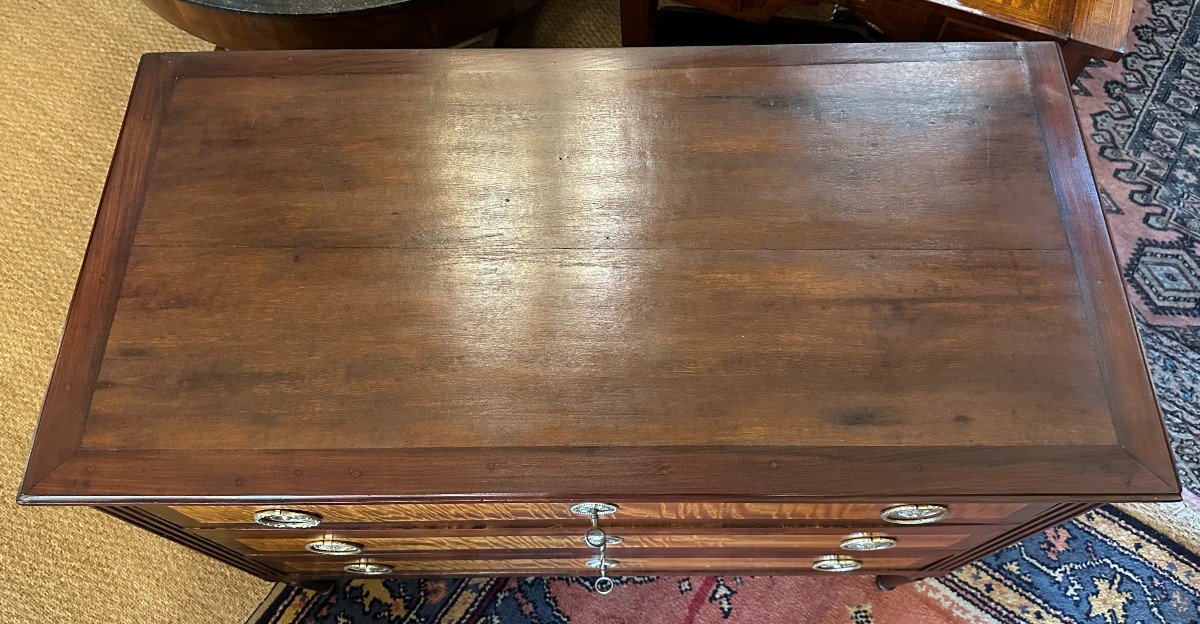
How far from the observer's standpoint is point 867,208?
0.80 m

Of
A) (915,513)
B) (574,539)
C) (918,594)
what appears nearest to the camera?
(915,513)

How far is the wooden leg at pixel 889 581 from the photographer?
106cm

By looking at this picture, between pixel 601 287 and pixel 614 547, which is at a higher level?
pixel 601 287

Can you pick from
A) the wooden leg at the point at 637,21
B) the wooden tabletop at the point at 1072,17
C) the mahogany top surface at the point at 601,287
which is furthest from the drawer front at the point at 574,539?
the wooden leg at the point at 637,21

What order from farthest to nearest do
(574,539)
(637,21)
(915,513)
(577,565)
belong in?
(637,21)
(577,565)
(574,539)
(915,513)

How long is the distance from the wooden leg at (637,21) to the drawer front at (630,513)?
2.43 feet

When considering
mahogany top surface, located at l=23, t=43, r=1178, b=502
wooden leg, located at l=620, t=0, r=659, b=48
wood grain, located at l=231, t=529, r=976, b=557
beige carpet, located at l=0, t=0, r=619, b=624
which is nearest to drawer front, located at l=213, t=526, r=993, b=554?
wood grain, located at l=231, t=529, r=976, b=557

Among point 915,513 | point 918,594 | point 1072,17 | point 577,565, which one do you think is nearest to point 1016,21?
point 1072,17

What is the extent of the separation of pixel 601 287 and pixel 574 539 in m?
0.29

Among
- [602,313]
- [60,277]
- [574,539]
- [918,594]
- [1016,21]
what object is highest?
[1016,21]

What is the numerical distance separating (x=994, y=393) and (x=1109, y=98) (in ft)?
3.29

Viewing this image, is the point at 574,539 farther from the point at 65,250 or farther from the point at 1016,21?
the point at 65,250

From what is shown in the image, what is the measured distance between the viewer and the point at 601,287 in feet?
2.52

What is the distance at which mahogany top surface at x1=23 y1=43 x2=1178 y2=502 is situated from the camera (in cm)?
69
